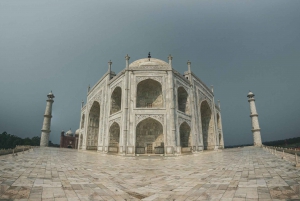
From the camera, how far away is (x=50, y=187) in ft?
14.3

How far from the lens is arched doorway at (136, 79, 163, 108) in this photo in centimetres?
2156

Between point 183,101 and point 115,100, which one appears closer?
point 183,101

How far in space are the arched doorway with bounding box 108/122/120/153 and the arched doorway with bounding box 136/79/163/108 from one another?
4.01m

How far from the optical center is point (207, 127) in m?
29.5

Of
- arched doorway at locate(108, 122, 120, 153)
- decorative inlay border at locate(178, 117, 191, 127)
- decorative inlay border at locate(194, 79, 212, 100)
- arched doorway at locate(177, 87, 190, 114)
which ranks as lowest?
arched doorway at locate(108, 122, 120, 153)

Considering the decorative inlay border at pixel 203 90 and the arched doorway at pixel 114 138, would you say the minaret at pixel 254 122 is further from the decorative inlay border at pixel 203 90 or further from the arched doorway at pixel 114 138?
the arched doorway at pixel 114 138

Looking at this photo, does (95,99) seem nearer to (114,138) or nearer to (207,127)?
(114,138)

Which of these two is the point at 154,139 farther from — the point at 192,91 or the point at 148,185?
the point at 148,185

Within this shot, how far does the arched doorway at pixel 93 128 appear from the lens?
2774 cm

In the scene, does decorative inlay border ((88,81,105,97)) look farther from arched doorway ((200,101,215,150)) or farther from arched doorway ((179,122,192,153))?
arched doorway ((200,101,215,150))

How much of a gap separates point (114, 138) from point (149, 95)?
280 inches

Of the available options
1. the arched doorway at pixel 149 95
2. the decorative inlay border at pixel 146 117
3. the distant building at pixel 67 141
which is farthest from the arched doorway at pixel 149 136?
the distant building at pixel 67 141

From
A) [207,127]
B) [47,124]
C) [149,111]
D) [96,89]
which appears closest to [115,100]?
[96,89]

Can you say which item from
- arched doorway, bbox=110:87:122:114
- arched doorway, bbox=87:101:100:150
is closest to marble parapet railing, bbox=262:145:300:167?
arched doorway, bbox=110:87:122:114
